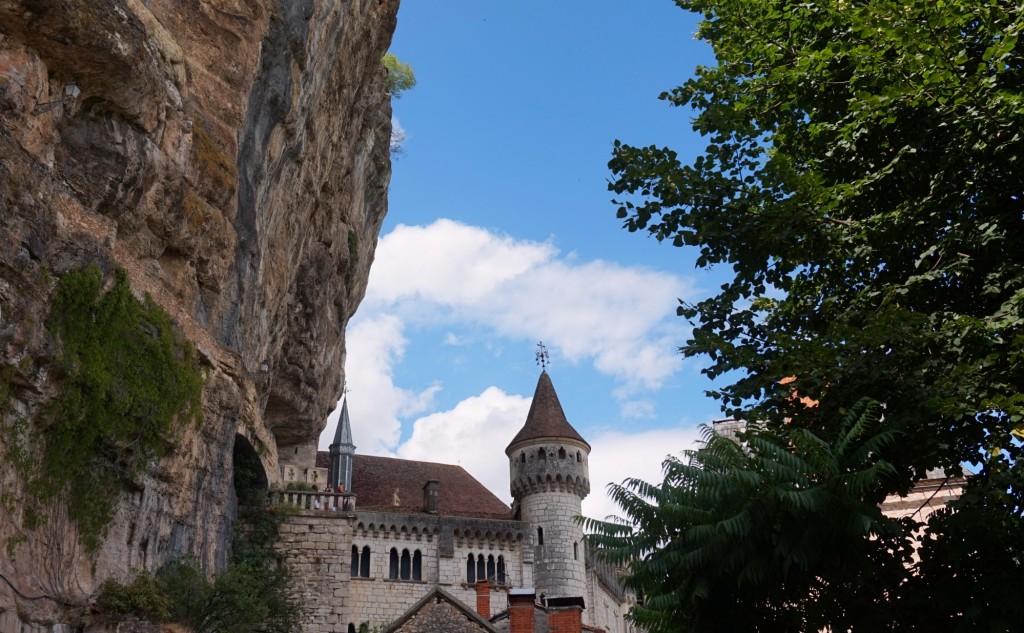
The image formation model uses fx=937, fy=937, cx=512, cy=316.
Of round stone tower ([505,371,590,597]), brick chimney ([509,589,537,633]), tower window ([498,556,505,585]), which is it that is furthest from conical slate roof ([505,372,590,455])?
brick chimney ([509,589,537,633])

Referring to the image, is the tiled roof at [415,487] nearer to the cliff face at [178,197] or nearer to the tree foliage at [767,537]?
the cliff face at [178,197]

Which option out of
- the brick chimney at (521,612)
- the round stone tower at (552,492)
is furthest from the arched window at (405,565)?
the brick chimney at (521,612)

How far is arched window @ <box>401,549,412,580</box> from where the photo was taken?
130 ft

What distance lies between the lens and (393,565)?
39.5m

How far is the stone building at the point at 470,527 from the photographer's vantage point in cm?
3869

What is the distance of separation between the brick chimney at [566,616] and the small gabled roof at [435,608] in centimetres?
136

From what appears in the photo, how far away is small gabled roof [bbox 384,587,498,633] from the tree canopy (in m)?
10.3

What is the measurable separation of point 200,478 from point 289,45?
448 inches

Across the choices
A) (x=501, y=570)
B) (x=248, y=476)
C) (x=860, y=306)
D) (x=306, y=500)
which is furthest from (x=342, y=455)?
(x=860, y=306)

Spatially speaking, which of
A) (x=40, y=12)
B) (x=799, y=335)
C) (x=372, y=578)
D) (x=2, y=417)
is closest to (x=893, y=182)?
(x=799, y=335)

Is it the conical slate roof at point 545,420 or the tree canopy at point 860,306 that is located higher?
the conical slate roof at point 545,420

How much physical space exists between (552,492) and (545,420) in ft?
12.7

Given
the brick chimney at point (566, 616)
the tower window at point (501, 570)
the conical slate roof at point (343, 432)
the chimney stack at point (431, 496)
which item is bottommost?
the brick chimney at point (566, 616)

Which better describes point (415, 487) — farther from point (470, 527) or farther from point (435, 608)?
point (435, 608)
